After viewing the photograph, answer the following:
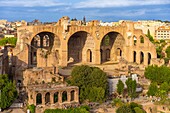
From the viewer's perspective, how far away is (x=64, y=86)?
125 feet

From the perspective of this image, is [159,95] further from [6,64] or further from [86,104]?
[6,64]

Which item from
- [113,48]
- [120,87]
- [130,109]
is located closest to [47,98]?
[120,87]

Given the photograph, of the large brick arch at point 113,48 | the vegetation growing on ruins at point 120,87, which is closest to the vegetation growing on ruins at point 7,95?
the vegetation growing on ruins at point 120,87

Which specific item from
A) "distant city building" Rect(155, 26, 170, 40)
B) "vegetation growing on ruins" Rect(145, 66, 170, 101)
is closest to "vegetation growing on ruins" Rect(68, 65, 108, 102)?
"vegetation growing on ruins" Rect(145, 66, 170, 101)

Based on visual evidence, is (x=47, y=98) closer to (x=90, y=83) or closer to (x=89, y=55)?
(x=90, y=83)

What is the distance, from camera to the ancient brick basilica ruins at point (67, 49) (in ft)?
146

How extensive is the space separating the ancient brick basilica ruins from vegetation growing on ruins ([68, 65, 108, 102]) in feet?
6.82

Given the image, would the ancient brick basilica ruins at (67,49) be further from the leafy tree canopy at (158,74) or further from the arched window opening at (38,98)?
the leafy tree canopy at (158,74)

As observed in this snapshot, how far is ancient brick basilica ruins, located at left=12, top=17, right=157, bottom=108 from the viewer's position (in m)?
44.5

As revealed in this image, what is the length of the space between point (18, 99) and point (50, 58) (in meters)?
9.99

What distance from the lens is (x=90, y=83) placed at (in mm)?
38906

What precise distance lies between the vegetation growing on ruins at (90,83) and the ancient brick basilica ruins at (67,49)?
2079 millimetres

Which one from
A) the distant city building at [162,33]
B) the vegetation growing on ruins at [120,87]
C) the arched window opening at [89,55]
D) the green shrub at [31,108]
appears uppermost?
the distant city building at [162,33]

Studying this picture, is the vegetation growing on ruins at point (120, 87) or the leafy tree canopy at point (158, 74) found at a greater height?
the leafy tree canopy at point (158, 74)
